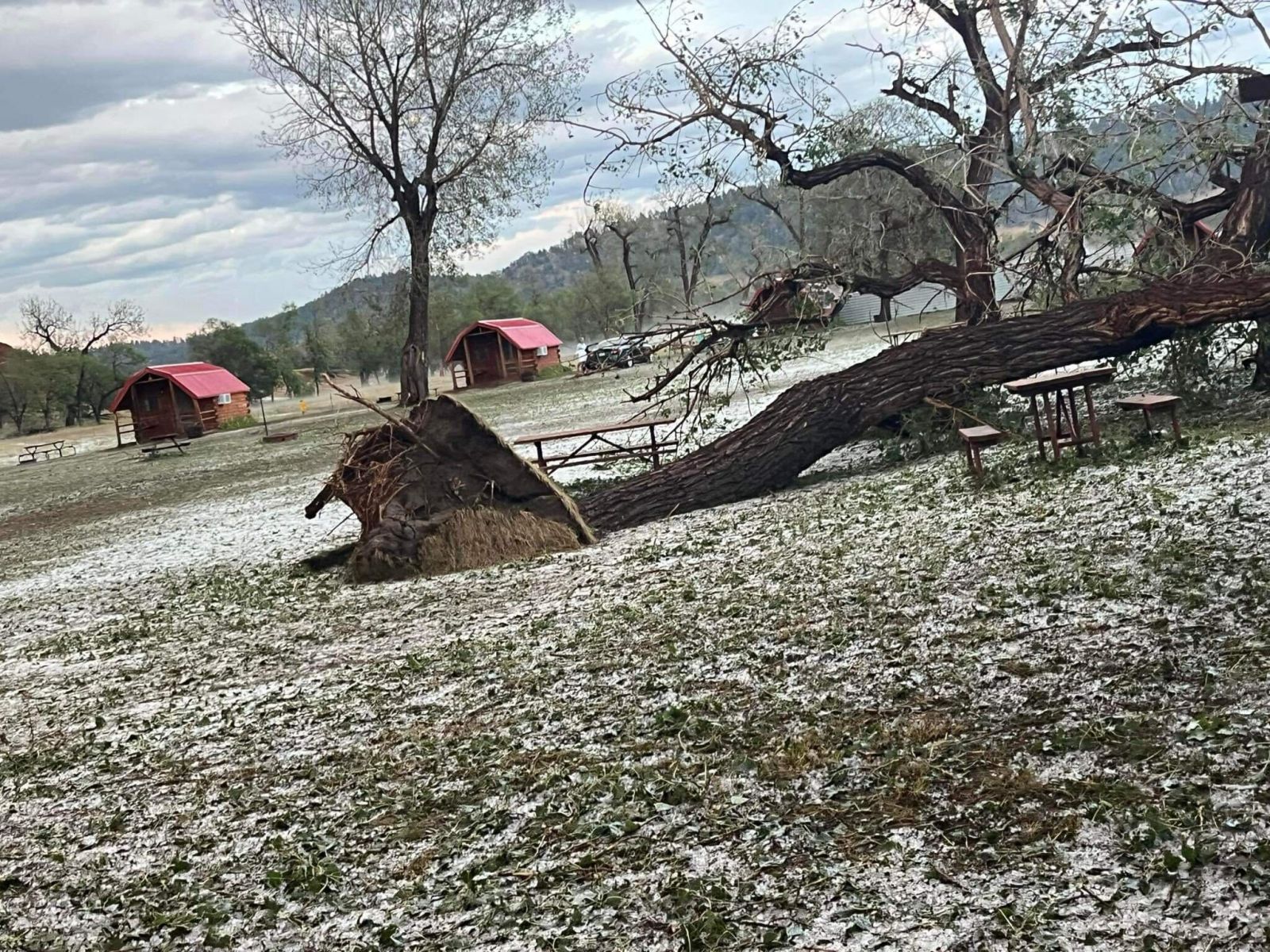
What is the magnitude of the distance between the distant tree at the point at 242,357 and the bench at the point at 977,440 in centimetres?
6047

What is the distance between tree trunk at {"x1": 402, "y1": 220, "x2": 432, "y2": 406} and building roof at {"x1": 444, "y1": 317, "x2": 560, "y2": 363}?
14.4 metres

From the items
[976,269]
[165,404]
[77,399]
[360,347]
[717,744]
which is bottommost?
[717,744]

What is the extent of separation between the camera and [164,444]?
38375 millimetres

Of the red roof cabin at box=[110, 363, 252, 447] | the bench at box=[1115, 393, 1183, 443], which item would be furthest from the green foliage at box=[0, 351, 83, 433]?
the bench at box=[1115, 393, 1183, 443]

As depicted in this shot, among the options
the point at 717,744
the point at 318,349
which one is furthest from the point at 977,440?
the point at 318,349

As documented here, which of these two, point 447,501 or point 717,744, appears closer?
point 717,744

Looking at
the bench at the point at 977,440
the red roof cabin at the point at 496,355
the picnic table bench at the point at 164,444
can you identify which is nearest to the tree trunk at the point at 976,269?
the bench at the point at 977,440

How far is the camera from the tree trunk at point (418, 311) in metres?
34.3

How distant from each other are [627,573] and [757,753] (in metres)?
3.95

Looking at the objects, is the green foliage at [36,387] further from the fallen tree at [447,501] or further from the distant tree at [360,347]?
the fallen tree at [447,501]

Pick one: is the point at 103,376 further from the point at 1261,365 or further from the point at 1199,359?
the point at 1261,365

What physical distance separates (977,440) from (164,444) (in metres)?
34.1

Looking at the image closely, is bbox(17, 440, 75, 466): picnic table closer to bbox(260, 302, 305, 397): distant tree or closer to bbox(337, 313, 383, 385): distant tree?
bbox(260, 302, 305, 397): distant tree

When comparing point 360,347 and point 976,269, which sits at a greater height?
point 360,347
